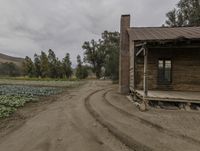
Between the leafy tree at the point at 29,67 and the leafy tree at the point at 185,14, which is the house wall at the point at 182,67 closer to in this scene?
the leafy tree at the point at 185,14

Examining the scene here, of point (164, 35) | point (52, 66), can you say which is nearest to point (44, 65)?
point (52, 66)


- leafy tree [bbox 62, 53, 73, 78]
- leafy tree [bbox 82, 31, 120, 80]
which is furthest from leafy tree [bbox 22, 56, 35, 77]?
leafy tree [bbox 82, 31, 120, 80]

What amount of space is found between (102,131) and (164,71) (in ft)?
26.7

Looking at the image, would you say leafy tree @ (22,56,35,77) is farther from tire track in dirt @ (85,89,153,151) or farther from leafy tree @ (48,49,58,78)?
tire track in dirt @ (85,89,153,151)

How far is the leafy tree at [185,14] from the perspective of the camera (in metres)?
31.4

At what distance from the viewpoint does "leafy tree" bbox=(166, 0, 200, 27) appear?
31.4 meters

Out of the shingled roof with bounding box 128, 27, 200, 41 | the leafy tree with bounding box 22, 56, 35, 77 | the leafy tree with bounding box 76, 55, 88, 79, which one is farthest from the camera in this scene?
the leafy tree with bounding box 76, 55, 88, 79

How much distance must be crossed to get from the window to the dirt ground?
14.3ft

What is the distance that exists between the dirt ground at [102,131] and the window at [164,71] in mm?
4365

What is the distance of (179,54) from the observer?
12297mm

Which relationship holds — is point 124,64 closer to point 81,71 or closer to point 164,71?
point 164,71

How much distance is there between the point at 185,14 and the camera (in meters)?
33.5

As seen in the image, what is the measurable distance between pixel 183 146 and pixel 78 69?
152 ft

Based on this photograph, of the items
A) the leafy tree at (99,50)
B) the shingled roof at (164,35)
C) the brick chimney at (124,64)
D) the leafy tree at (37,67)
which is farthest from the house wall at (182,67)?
the leafy tree at (37,67)
